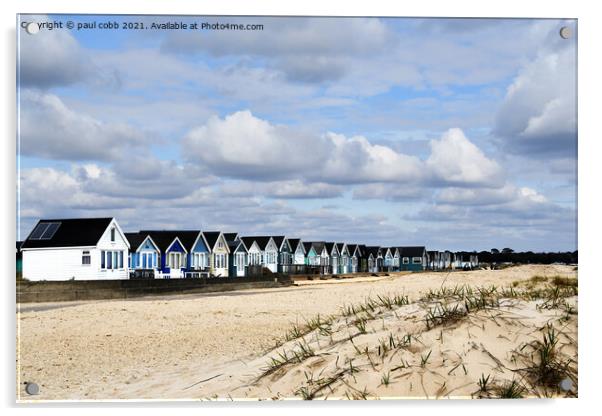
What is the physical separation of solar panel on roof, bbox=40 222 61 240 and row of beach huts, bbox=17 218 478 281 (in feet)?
0.05

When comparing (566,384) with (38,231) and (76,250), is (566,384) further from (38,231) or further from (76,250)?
(76,250)

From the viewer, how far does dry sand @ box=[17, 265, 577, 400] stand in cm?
830

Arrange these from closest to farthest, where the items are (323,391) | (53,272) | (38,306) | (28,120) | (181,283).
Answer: (323,391), (28,120), (38,306), (53,272), (181,283)

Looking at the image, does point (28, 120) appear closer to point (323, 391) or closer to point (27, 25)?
point (27, 25)

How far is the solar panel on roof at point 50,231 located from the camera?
31.3 ft

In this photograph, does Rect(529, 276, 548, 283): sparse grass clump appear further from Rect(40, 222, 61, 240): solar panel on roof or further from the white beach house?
Rect(40, 222, 61, 240): solar panel on roof

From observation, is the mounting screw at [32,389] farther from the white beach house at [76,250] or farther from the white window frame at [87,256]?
the white window frame at [87,256]

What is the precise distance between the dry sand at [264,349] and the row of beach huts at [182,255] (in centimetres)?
55

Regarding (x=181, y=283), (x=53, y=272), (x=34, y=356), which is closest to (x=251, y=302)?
(x=181, y=283)

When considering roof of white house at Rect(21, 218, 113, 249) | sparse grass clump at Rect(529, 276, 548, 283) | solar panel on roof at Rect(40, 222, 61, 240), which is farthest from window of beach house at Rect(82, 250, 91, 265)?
sparse grass clump at Rect(529, 276, 548, 283)
